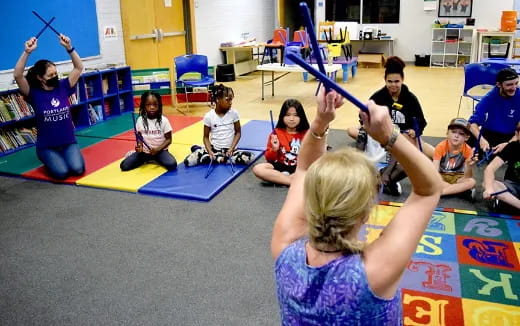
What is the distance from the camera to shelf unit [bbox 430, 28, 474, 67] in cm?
1105

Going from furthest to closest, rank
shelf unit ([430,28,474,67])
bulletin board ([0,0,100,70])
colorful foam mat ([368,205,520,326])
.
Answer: shelf unit ([430,28,474,67])
bulletin board ([0,0,100,70])
colorful foam mat ([368,205,520,326])

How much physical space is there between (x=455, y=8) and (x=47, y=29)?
894 centimetres

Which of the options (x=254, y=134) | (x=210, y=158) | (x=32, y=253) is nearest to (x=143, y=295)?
(x=32, y=253)

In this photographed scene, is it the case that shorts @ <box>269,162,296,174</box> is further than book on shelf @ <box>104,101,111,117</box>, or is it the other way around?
book on shelf @ <box>104,101,111,117</box>

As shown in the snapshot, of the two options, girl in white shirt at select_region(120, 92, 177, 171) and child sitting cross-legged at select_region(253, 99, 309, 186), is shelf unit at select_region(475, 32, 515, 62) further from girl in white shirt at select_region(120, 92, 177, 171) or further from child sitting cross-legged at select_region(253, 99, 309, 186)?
girl in white shirt at select_region(120, 92, 177, 171)

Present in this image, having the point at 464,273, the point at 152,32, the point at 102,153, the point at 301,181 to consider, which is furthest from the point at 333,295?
the point at 152,32

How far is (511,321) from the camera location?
2.28m

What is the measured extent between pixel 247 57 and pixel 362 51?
2946mm

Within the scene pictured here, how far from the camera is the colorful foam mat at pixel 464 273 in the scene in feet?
7.69

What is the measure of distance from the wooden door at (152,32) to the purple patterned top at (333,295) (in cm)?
690

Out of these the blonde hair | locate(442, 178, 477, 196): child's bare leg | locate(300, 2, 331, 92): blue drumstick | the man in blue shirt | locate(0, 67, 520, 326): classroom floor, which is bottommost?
locate(0, 67, 520, 326): classroom floor

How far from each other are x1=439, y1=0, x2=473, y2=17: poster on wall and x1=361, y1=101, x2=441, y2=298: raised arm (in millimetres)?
11415

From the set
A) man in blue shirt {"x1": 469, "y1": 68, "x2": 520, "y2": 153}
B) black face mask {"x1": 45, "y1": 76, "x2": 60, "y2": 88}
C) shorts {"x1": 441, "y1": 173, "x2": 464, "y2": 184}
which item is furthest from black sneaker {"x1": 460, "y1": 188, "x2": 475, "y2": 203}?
black face mask {"x1": 45, "y1": 76, "x2": 60, "y2": 88}

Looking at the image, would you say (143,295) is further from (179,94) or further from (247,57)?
(247,57)
